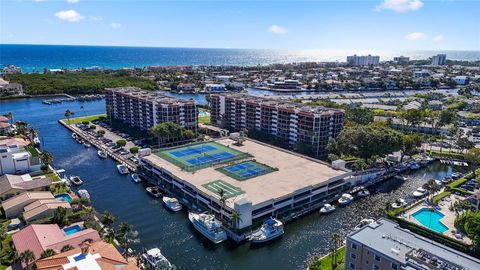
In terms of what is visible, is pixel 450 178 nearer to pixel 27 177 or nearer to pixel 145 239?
pixel 145 239

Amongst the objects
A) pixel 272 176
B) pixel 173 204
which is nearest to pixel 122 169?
pixel 173 204

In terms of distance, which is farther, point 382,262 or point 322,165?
point 322,165

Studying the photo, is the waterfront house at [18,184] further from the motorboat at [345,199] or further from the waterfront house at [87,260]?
the motorboat at [345,199]

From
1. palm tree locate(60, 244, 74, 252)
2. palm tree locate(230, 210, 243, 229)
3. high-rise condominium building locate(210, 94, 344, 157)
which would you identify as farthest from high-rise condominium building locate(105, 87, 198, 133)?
palm tree locate(60, 244, 74, 252)

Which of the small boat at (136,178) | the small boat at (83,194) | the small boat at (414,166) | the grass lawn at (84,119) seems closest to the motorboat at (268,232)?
the small boat at (136,178)

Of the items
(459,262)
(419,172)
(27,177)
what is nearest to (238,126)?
(419,172)

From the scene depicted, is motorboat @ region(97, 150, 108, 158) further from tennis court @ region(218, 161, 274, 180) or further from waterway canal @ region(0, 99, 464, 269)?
tennis court @ region(218, 161, 274, 180)
